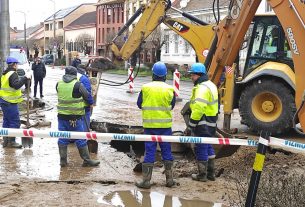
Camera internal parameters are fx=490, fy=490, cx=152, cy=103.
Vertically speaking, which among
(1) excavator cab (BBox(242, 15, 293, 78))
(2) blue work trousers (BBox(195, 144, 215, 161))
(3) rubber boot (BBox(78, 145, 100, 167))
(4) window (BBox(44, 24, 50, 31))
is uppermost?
(4) window (BBox(44, 24, 50, 31))

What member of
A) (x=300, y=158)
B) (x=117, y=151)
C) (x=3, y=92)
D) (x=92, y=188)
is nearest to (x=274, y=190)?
(x=92, y=188)

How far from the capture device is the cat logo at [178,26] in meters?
13.0

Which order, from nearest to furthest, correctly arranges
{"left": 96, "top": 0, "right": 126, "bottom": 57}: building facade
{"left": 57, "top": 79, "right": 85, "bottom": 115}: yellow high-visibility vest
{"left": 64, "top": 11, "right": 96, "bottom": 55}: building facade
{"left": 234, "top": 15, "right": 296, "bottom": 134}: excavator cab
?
{"left": 57, "top": 79, "right": 85, "bottom": 115}: yellow high-visibility vest, {"left": 234, "top": 15, "right": 296, "bottom": 134}: excavator cab, {"left": 96, "top": 0, "right": 126, "bottom": 57}: building facade, {"left": 64, "top": 11, "right": 96, "bottom": 55}: building facade

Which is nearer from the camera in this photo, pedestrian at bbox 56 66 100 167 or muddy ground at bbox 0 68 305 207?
muddy ground at bbox 0 68 305 207

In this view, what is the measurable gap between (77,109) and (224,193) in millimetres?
2946

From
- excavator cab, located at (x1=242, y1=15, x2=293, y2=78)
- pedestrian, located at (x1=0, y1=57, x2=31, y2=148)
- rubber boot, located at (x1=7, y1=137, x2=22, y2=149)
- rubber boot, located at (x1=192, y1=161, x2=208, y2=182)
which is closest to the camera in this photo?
rubber boot, located at (x1=192, y1=161, x2=208, y2=182)

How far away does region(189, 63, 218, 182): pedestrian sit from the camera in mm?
7473

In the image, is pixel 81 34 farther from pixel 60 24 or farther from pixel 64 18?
pixel 60 24

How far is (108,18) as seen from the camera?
7494 cm

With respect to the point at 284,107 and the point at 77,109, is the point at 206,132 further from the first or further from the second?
the point at 284,107

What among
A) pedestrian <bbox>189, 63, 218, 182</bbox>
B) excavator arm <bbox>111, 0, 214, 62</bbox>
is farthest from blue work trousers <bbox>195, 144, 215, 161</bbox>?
excavator arm <bbox>111, 0, 214, 62</bbox>

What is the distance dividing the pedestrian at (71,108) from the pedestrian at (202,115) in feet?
6.31

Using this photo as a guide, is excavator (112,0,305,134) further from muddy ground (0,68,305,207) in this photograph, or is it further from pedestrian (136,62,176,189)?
pedestrian (136,62,176,189)

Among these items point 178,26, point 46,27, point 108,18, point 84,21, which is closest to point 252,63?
point 178,26
